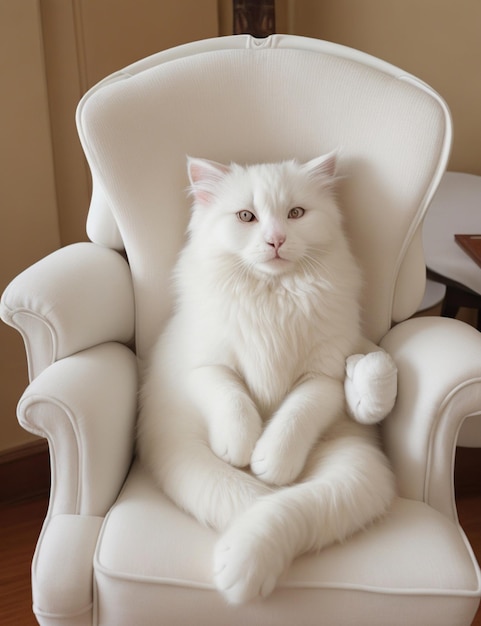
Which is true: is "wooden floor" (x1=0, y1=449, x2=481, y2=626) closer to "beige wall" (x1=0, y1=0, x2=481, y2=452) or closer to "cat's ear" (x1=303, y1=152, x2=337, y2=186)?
"beige wall" (x1=0, y1=0, x2=481, y2=452)

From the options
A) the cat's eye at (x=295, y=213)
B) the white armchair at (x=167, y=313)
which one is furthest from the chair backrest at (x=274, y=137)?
the cat's eye at (x=295, y=213)

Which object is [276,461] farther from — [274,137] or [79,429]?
[274,137]

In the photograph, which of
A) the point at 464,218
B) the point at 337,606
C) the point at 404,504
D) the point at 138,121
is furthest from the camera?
the point at 464,218

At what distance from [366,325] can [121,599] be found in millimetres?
765

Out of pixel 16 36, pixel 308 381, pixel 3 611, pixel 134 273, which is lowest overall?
pixel 3 611

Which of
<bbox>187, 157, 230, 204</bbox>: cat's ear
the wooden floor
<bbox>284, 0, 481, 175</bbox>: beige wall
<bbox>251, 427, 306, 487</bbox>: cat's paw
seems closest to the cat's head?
<bbox>187, 157, 230, 204</bbox>: cat's ear

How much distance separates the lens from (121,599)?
1.03 metres

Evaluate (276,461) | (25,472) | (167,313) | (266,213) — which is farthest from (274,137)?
(25,472)

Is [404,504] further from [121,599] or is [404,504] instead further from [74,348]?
[74,348]

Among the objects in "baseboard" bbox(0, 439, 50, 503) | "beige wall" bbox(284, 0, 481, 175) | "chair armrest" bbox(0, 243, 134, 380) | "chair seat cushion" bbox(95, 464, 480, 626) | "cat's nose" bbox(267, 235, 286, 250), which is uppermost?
"beige wall" bbox(284, 0, 481, 175)

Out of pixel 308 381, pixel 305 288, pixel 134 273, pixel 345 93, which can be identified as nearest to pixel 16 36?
pixel 134 273

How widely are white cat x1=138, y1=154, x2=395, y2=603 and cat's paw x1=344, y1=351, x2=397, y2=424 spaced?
0.07 feet

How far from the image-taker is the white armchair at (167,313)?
1020mm

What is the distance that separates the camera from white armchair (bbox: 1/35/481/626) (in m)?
1.02
